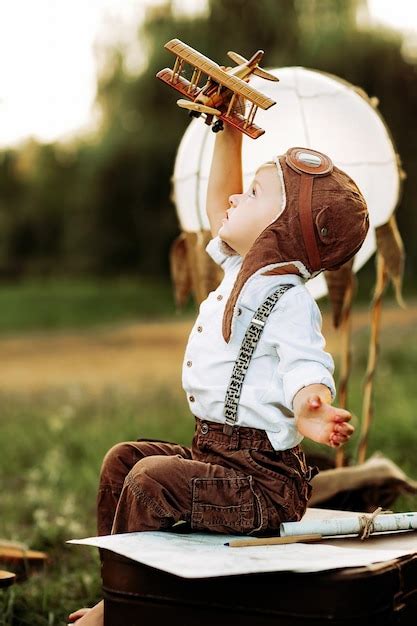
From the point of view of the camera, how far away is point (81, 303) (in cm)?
1247

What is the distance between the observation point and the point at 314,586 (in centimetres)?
180

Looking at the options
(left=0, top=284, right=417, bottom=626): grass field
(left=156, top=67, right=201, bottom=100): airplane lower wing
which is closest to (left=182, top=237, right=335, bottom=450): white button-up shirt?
(left=156, top=67, right=201, bottom=100): airplane lower wing

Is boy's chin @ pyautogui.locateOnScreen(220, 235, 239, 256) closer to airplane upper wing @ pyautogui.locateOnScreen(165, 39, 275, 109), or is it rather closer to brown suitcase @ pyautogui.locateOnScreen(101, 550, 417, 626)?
airplane upper wing @ pyautogui.locateOnScreen(165, 39, 275, 109)

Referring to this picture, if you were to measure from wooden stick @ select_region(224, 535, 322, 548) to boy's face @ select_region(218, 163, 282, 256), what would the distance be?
0.63 m

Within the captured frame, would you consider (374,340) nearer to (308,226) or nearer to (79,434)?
(308,226)

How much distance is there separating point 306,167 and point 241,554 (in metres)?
Answer: 0.80

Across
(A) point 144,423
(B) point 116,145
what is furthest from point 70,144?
(A) point 144,423

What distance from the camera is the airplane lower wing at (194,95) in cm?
227

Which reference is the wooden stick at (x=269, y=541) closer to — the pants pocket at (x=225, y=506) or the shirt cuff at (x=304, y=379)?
the pants pocket at (x=225, y=506)

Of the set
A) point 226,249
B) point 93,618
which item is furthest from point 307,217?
point 93,618

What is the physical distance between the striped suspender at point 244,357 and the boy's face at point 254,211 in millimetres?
176

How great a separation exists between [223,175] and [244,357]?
0.54m

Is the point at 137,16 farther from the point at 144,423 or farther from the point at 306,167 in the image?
the point at 306,167

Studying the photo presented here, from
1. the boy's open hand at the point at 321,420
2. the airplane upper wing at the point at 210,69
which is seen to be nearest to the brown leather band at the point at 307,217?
the airplane upper wing at the point at 210,69
